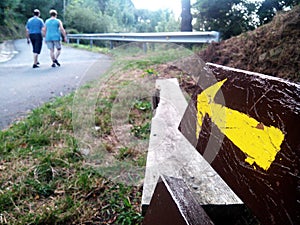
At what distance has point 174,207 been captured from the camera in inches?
31.2

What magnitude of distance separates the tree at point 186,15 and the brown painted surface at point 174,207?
7.40 metres

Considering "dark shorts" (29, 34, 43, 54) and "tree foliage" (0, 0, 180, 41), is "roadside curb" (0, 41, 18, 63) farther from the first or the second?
"tree foliage" (0, 0, 180, 41)

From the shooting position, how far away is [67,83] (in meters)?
5.93

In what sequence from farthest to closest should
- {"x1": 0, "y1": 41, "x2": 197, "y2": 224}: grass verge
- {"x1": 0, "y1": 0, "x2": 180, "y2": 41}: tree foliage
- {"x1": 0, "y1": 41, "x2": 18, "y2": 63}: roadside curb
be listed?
1. {"x1": 0, "y1": 0, "x2": 180, "y2": 41}: tree foliage
2. {"x1": 0, "y1": 41, "x2": 18, "y2": 63}: roadside curb
3. {"x1": 0, "y1": 41, "x2": 197, "y2": 224}: grass verge

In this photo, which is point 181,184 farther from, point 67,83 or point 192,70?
point 67,83

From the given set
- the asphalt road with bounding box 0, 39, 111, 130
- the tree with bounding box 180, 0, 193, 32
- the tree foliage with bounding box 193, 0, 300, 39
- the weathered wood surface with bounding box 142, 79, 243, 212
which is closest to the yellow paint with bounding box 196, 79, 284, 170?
the weathered wood surface with bounding box 142, 79, 243, 212

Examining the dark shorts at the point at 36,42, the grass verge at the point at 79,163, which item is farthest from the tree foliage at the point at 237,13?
the dark shorts at the point at 36,42

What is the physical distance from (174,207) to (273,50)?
8.73 ft

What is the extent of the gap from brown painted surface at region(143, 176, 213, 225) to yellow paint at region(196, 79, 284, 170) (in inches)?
9.6

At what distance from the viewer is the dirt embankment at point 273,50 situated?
263 cm

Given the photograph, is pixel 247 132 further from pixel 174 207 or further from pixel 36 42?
pixel 36 42

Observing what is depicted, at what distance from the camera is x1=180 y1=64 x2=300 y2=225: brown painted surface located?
0.50 m

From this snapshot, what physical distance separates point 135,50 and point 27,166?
178 cm

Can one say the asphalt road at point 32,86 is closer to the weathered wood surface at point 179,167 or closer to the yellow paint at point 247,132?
the weathered wood surface at point 179,167
